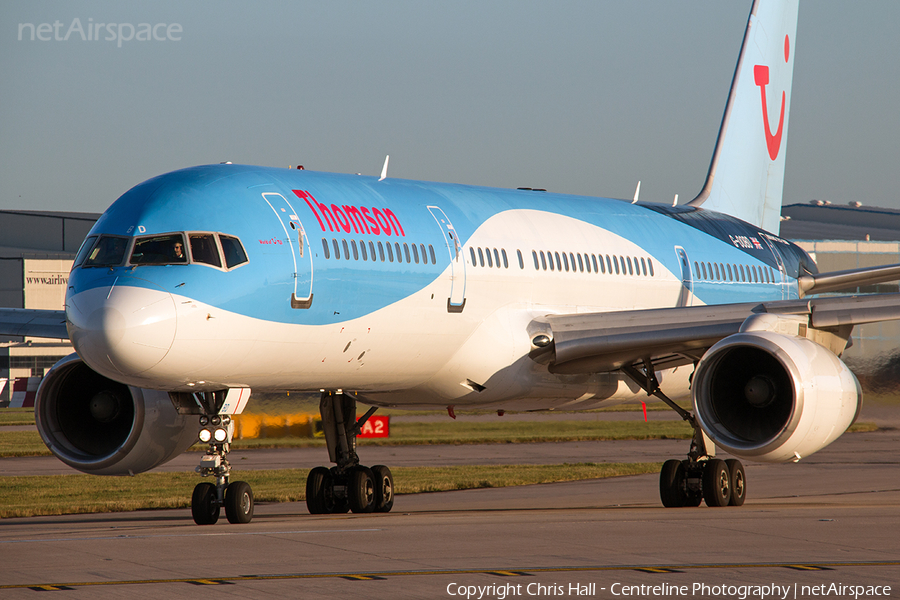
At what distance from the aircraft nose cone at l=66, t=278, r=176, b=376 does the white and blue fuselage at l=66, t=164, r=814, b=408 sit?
20 millimetres

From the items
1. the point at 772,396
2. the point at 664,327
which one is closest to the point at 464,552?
the point at 772,396

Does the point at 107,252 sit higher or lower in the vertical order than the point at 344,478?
higher

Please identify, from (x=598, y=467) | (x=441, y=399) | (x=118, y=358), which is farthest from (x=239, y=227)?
(x=598, y=467)

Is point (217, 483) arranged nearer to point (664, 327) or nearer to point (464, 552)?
point (464, 552)

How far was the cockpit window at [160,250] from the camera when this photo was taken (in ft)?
43.3

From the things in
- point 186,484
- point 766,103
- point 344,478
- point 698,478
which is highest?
point 766,103

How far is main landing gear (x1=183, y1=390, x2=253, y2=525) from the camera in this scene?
1393 centimetres

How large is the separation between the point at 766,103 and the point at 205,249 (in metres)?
17.0

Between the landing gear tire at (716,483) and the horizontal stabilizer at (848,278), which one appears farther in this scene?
the horizontal stabilizer at (848,278)

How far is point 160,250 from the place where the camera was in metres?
13.3

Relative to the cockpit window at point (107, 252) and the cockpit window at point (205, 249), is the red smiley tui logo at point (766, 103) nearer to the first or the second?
the cockpit window at point (205, 249)

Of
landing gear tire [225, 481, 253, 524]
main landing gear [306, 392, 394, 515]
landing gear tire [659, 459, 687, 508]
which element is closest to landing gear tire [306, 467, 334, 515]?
main landing gear [306, 392, 394, 515]

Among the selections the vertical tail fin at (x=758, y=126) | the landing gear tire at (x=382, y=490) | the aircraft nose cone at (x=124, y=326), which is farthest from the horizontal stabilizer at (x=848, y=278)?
the aircraft nose cone at (x=124, y=326)

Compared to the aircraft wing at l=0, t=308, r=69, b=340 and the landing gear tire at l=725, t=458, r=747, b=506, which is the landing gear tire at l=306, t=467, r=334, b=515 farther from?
the landing gear tire at l=725, t=458, r=747, b=506
